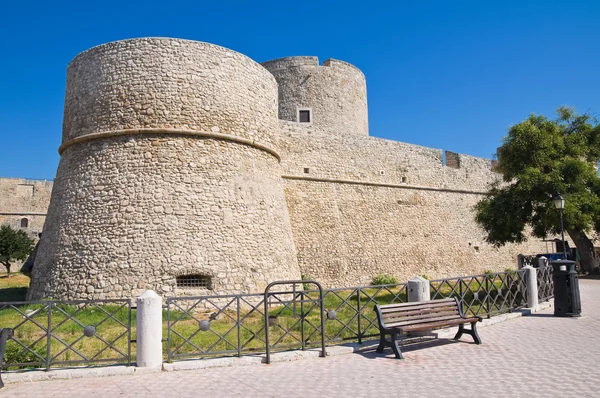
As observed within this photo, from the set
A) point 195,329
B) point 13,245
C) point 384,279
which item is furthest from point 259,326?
point 13,245

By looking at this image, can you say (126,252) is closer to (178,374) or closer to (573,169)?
(178,374)

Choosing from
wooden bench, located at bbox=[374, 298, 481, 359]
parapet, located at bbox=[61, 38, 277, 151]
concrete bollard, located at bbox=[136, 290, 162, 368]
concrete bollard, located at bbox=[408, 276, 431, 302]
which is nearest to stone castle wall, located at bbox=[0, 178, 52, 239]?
parapet, located at bbox=[61, 38, 277, 151]

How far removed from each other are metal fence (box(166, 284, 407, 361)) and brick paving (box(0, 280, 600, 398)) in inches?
17.3

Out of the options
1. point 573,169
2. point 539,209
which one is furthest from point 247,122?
point 573,169

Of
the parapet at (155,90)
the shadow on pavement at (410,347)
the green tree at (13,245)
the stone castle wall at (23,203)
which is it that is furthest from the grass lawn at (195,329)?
the stone castle wall at (23,203)

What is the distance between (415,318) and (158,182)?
720 cm

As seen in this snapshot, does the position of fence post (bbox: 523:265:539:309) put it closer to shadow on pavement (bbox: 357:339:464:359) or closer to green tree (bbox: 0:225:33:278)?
shadow on pavement (bbox: 357:339:464:359)

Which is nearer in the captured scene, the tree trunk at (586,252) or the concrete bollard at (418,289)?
the concrete bollard at (418,289)

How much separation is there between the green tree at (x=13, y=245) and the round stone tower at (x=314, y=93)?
15.7 metres

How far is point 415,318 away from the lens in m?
6.57

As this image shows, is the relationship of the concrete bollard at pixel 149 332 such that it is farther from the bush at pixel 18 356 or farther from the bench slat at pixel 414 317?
the bench slat at pixel 414 317

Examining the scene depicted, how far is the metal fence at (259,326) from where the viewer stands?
6168 mm

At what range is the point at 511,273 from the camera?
29.6 ft

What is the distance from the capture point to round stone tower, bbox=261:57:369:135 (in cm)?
2081
